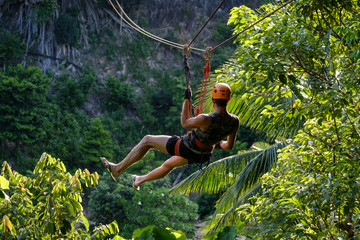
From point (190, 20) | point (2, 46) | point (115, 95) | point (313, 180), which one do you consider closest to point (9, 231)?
point (313, 180)

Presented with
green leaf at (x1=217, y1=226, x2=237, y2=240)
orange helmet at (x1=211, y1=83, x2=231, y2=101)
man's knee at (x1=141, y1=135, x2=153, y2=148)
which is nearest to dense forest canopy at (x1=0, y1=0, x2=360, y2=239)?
green leaf at (x1=217, y1=226, x2=237, y2=240)

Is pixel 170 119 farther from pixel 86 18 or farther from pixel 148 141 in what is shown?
pixel 148 141

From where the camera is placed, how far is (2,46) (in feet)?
71.8

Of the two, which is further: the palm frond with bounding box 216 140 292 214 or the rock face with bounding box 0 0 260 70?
the rock face with bounding box 0 0 260 70

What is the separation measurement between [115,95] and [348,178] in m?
20.7

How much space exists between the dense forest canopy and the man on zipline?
49 cm

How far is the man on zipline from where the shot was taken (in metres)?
4.39

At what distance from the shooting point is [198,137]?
4.57 meters

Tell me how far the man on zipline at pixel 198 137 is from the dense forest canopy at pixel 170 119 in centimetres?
49

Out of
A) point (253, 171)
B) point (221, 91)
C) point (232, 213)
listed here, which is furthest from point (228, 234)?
point (232, 213)

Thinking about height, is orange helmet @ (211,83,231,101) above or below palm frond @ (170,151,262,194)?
above

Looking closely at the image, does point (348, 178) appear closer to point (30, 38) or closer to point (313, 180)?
point (313, 180)

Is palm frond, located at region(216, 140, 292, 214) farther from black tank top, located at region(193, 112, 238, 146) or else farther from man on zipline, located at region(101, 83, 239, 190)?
black tank top, located at region(193, 112, 238, 146)

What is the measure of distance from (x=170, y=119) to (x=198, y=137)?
64.8ft
